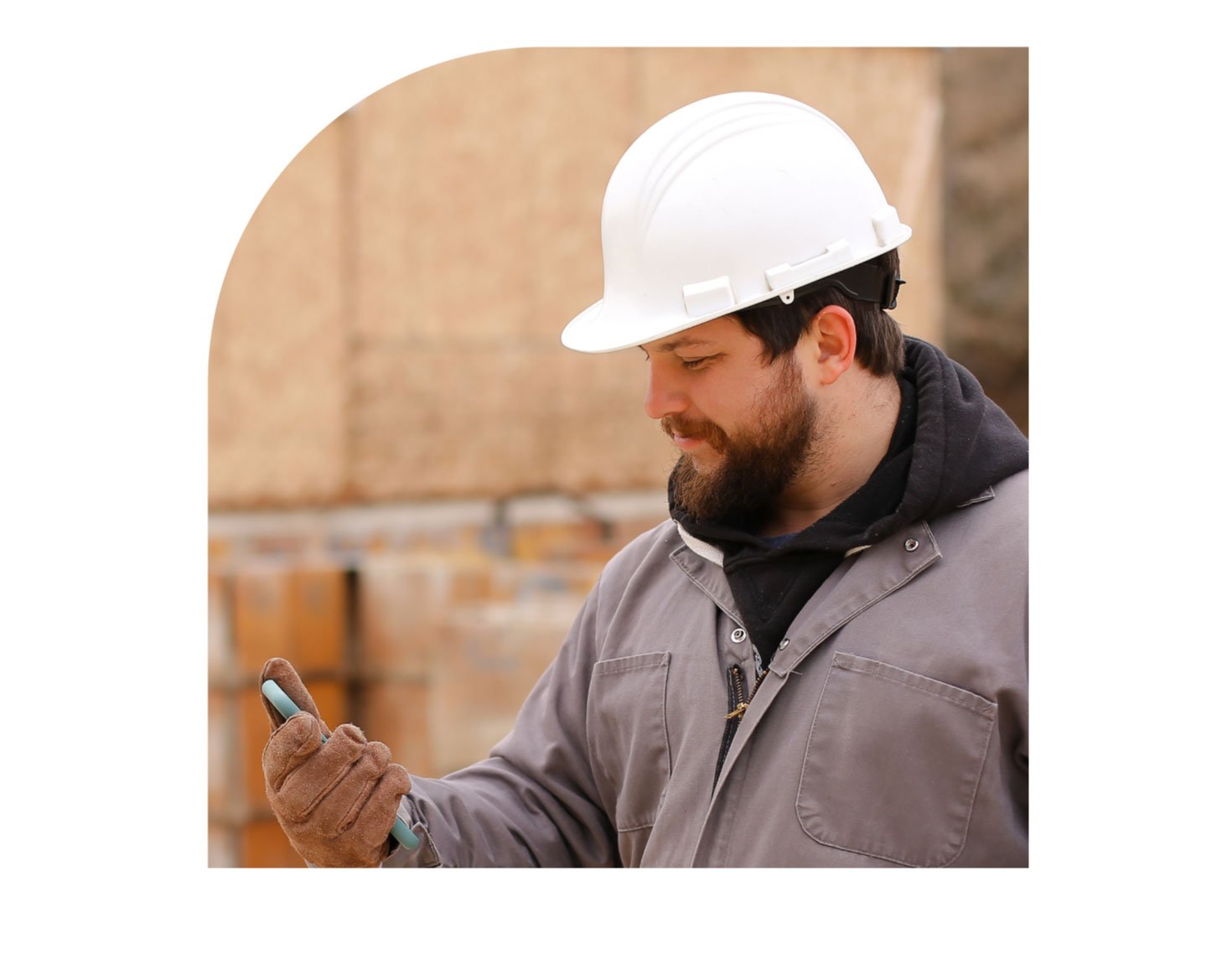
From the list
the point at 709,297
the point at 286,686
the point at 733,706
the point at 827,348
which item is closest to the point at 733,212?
the point at 709,297

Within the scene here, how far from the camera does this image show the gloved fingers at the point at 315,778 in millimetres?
2250

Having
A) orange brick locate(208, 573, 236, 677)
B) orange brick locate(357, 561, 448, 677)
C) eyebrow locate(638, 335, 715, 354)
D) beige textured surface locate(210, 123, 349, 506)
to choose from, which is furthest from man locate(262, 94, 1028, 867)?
beige textured surface locate(210, 123, 349, 506)

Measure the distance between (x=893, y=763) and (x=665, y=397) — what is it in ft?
Result: 2.31

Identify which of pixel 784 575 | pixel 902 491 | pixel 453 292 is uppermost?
pixel 453 292

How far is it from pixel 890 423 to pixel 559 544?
3350mm

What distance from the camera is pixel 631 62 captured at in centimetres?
517

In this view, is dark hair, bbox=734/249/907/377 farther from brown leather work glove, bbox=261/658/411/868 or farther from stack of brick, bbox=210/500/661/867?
stack of brick, bbox=210/500/661/867

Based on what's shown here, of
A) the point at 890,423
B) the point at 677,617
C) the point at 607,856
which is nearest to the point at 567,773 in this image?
the point at 607,856

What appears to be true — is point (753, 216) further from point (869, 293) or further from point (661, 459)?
point (661, 459)

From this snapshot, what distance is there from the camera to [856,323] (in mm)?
2320

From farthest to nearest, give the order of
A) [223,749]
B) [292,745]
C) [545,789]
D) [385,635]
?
[385,635]
[223,749]
[545,789]
[292,745]

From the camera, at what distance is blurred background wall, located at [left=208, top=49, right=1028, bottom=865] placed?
5.22 metres

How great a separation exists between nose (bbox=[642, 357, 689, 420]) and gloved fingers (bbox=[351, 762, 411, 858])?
29.4 inches

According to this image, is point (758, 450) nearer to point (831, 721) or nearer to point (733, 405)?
point (733, 405)
